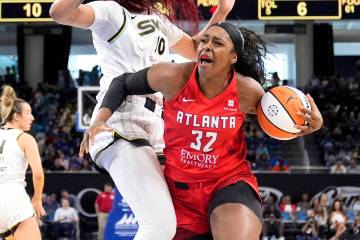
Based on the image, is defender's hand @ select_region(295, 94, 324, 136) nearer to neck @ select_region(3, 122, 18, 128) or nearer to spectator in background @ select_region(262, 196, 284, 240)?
neck @ select_region(3, 122, 18, 128)

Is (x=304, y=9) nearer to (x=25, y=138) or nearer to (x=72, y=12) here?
(x=25, y=138)

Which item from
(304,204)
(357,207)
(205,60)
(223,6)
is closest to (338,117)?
(357,207)

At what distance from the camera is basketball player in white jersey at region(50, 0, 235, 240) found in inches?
136

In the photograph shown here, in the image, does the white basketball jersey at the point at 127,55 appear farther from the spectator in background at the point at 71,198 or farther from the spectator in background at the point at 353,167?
the spectator in background at the point at 353,167

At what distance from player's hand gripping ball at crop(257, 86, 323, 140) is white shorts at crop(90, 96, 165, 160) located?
590 mm

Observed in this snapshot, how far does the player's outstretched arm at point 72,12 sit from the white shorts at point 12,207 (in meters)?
2.38

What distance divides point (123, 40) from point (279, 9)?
564 cm

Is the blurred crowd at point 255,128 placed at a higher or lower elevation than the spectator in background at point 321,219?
higher

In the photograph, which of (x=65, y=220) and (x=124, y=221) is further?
(x=65, y=220)

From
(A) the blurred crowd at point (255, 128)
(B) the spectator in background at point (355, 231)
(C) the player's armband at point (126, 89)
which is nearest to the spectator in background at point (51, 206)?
(A) the blurred crowd at point (255, 128)

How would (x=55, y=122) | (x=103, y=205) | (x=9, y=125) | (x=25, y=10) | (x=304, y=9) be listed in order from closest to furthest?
(x=9, y=125), (x=25, y=10), (x=304, y=9), (x=103, y=205), (x=55, y=122)

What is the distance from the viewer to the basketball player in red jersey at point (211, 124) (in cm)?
356

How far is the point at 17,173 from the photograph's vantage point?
18.5 ft

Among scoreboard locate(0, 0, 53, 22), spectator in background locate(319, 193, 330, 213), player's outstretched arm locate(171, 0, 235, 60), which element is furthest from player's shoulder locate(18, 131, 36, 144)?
spectator in background locate(319, 193, 330, 213)
